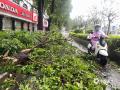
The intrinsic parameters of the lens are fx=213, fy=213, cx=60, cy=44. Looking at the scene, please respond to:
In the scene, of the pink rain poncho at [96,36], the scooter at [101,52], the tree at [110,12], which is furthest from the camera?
the tree at [110,12]

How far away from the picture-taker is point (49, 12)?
1252 inches

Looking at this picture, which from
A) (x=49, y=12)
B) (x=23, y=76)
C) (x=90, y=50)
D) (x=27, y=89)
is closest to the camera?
(x=27, y=89)

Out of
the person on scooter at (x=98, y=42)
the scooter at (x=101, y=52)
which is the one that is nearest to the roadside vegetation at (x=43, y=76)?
the scooter at (x=101, y=52)

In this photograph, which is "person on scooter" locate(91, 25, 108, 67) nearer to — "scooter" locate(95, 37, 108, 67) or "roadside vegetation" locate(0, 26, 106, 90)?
"scooter" locate(95, 37, 108, 67)

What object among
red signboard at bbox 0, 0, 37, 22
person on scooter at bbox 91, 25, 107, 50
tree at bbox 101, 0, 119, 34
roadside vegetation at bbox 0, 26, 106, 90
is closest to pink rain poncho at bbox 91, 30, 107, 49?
person on scooter at bbox 91, 25, 107, 50

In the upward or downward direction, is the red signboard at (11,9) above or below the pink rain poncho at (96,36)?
above

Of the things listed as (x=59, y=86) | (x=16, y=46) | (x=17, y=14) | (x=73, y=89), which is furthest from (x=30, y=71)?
(x=17, y=14)

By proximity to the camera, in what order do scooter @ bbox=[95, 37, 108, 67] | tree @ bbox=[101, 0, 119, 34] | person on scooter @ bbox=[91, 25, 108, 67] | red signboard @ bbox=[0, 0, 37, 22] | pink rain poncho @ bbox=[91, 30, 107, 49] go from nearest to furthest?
scooter @ bbox=[95, 37, 108, 67], person on scooter @ bbox=[91, 25, 108, 67], pink rain poncho @ bbox=[91, 30, 107, 49], red signboard @ bbox=[0, 0, 37, 22], tree @ bbox=[101, 0, 119, 34]

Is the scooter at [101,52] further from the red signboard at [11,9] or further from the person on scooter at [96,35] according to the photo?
the red signboard at [11,9]

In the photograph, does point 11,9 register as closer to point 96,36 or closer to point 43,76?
point 96,36

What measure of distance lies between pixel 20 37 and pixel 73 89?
598cm

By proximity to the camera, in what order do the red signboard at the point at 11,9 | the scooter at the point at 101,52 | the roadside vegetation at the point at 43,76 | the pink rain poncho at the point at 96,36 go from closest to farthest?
the roadside vegetation at the point at 43,76, the scooter at the point at 101,52, the pink rain poncho at the point at 96,36, the red signboard at the point at 11,9

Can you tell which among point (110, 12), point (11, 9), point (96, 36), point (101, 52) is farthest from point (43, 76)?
point (110, 12)

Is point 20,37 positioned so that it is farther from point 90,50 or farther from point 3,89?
point 3,89
